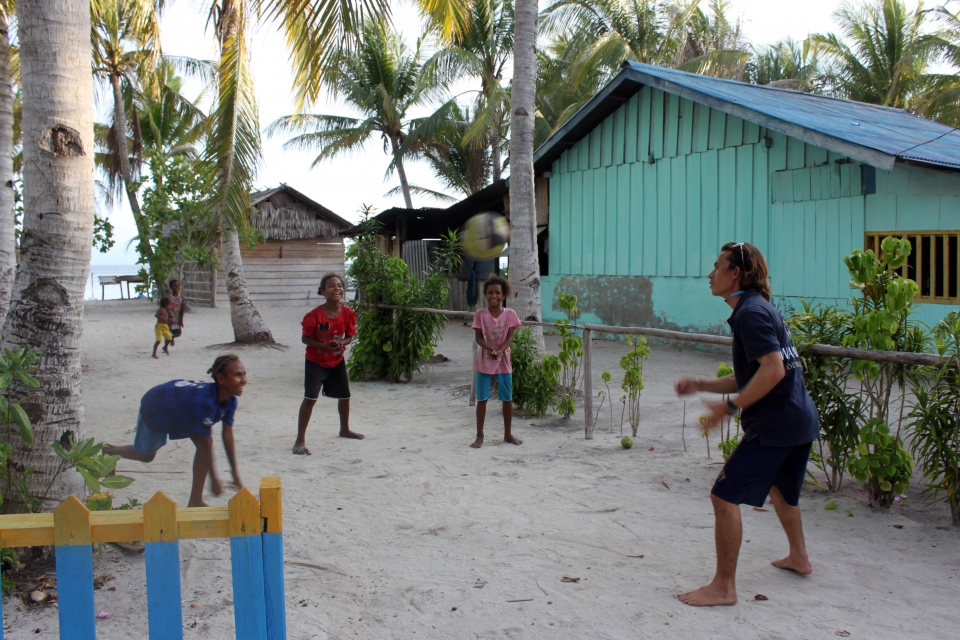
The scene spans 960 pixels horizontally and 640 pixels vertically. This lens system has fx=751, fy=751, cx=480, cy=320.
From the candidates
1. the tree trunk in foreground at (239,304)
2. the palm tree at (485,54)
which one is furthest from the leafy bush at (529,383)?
the palm tree at (485,54)

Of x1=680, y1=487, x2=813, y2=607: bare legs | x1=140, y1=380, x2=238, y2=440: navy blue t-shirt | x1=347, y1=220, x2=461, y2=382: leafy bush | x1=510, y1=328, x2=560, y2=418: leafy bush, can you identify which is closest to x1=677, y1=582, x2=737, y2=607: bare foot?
x1=680, y1=487, x2=813, y2=607: bare legs

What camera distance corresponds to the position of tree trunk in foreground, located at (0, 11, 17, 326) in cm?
689

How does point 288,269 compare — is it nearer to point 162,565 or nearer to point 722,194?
point 722,194

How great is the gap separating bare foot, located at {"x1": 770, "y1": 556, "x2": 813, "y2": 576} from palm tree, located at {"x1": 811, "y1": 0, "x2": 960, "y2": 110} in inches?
969

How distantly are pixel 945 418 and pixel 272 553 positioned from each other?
Answer: 3.71 metres

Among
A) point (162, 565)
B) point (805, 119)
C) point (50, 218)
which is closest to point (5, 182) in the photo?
point (50, 218)

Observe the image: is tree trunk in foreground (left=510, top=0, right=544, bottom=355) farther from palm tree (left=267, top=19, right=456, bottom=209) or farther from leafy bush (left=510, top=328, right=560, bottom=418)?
palm tree (left=267, top=19, right=456, bottom=209)

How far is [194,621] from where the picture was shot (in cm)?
319

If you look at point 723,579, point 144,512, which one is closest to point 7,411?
point 144,512

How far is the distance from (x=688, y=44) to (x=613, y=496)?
25578mm

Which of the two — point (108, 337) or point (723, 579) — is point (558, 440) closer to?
point (723, 579)

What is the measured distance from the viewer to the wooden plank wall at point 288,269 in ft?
84.5

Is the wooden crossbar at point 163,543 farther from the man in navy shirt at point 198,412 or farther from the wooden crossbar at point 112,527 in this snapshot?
the man in navy shirt at point 198,412

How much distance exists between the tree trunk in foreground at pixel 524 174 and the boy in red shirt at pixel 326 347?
2758mm
